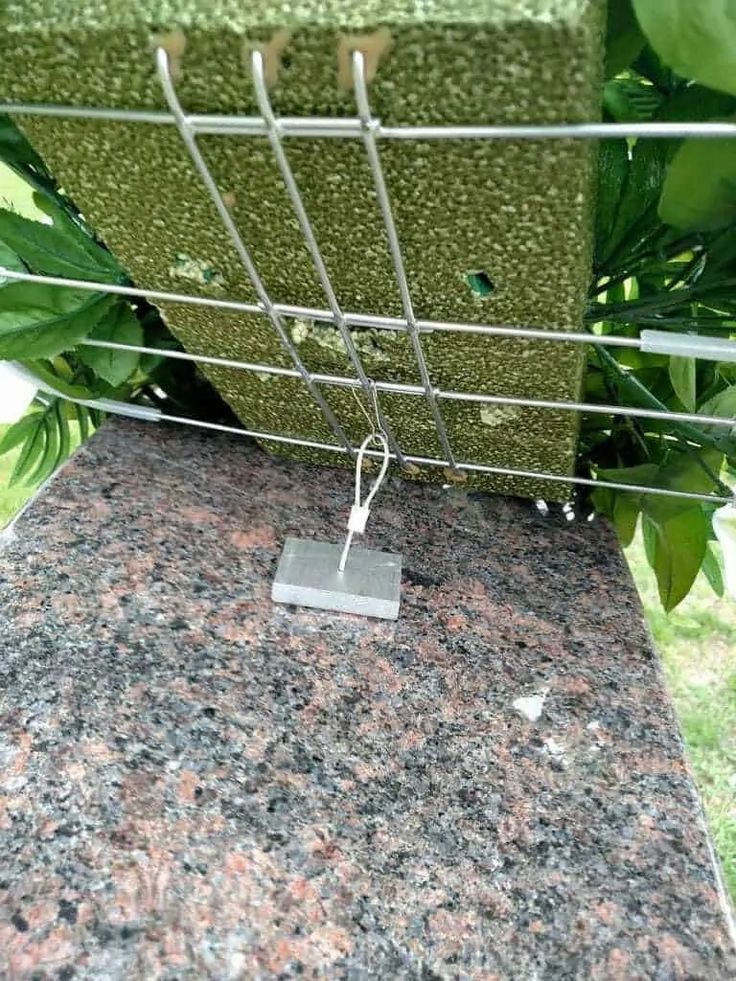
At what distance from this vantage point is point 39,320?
0.42 metres

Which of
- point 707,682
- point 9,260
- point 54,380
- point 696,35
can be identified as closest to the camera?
point 696,35

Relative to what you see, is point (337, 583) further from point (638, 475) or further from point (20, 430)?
point (20, 430)

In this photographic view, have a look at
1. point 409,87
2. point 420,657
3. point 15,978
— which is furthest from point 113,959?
point 409,87

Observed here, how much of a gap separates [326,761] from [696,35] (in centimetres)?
29

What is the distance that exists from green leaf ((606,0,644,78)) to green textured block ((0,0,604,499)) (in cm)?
4

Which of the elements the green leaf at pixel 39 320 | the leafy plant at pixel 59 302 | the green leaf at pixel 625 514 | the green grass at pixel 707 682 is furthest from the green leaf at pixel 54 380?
the green grass at pixel 707 682

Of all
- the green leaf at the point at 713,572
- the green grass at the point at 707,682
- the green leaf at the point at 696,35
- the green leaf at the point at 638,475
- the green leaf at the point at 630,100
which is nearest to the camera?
the green leaf at the point at 696,35

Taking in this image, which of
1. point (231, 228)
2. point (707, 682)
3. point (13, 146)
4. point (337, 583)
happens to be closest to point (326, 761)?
point (337, 583)

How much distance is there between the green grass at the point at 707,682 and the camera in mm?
886

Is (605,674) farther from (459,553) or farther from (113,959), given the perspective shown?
(113,959)

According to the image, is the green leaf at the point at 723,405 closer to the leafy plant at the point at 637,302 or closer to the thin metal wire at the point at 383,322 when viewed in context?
the leafy plant at the point at 637,302

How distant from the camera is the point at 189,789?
1.11 feet

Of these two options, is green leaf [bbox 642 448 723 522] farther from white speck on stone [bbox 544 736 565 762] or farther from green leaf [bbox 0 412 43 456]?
green leaf [bbox 0 412 43 456]

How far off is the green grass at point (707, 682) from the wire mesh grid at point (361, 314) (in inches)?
22.5
